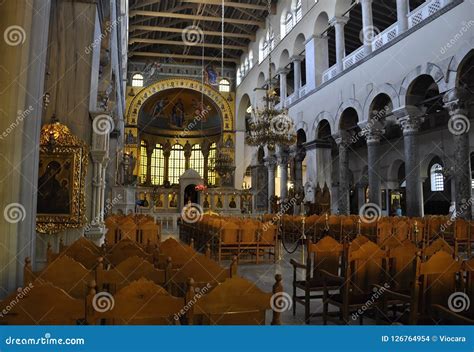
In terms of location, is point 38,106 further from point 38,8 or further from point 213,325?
point 213,325

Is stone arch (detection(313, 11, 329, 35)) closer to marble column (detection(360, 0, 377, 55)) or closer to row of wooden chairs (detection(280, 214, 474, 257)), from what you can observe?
marble column (detection(360, 0, 377, 55))

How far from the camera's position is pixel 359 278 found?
3.80 metres

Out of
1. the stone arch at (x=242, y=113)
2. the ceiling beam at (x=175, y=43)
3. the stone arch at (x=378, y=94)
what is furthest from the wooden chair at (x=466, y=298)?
the stone arch at (x=242, y=113)

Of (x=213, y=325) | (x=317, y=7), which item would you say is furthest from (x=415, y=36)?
(x=213, y=325)

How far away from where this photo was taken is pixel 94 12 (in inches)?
265

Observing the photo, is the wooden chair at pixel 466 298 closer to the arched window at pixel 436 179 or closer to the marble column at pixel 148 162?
the arched window at pixel 436 179

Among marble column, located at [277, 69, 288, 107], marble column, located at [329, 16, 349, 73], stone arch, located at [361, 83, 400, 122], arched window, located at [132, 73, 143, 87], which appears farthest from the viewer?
arched window, located at [132, 73, 143, 87]

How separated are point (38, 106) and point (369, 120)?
468 inches

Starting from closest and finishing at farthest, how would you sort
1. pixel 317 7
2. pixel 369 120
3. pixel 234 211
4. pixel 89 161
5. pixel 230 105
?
1. pixel 89 161
2. pixel 369 120
3. pixel 317 7
4. pixel 234 211
5. pixel 230 105

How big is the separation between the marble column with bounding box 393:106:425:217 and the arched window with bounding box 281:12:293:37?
1011 cm
